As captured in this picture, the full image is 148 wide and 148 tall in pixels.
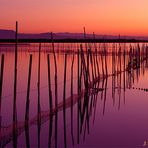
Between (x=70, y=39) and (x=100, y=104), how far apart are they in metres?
79.6

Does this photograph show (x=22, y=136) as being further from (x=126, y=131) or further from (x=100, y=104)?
(x=100, y=104)

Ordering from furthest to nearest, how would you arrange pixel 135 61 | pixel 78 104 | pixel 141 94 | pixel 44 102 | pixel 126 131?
1. pixel 135 61
2. pixel 141 94
3. pixel 44 102
4. pixel 78 104
5. pixel 126 131

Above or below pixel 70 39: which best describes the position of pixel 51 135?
below

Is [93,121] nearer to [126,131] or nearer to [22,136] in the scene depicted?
[126,131]

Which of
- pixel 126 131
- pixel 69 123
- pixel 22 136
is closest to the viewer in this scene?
pixel 22 136

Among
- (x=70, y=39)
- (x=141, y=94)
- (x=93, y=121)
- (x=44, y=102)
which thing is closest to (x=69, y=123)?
(x=93, y=121)

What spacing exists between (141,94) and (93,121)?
20.1ft

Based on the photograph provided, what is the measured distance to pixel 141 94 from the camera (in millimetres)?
18547

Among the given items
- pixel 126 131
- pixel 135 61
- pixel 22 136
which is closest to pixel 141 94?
pixel 126 131

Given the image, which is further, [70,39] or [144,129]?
[70,39]

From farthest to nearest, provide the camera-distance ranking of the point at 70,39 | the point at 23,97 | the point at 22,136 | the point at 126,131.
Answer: the point at 70,39 → the point at 23,97 → the point at 126,131 → the point at 22,136

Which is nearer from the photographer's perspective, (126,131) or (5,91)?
(126,131)

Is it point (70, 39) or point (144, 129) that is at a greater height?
point (70, 39)

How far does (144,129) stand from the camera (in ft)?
37.8
